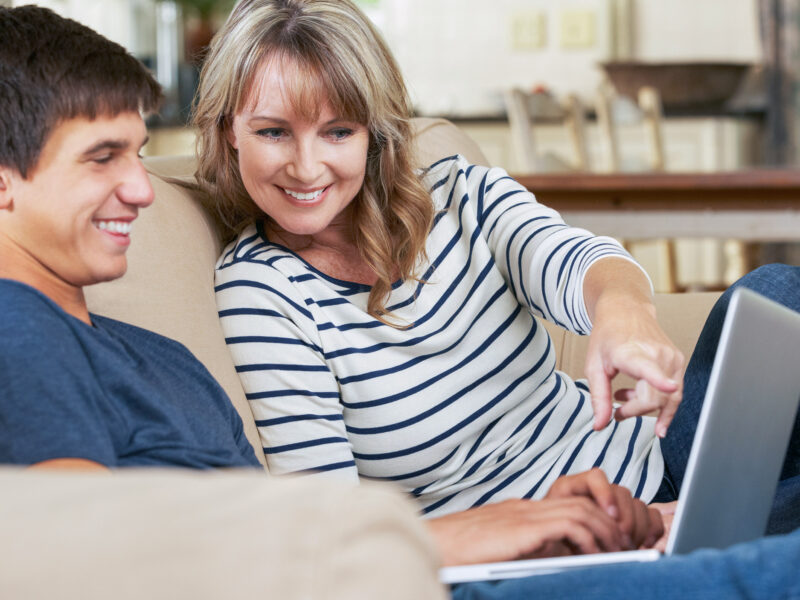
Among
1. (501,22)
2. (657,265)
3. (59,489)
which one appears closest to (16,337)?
(59,489)

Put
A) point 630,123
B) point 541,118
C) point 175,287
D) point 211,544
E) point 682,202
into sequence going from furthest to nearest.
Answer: point 630,123 → point 541,118 → point 682,202 → point 175,287 → point 211,544

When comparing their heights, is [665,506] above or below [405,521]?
below

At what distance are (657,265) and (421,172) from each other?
134 inches

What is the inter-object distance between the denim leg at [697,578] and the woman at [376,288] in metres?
0.41

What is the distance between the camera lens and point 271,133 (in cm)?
108

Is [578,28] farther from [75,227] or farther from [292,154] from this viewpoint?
[75,227]

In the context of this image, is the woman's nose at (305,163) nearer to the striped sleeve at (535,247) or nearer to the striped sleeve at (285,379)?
the striped sleeve at (285,379)

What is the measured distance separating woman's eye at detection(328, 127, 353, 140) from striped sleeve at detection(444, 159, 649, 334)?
7.7 inches

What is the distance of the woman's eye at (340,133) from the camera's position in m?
1.11

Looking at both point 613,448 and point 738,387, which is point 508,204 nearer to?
point 613,448

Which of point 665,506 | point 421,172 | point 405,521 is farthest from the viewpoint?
point 421,172

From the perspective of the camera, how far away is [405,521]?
1.27 feet

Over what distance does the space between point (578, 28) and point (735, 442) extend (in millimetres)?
4321

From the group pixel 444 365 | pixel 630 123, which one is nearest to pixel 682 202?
pixel 444 365
